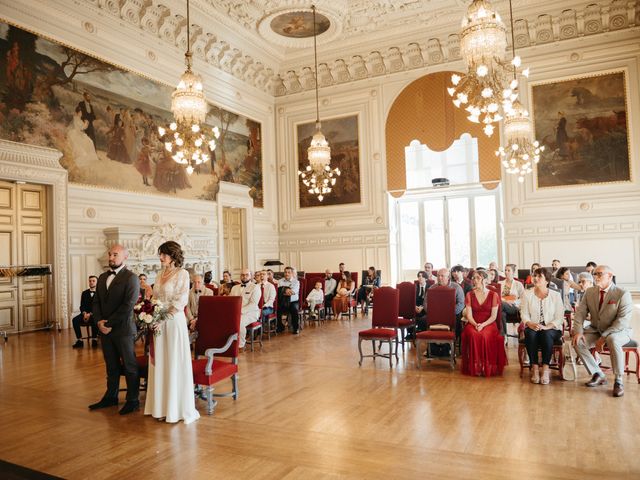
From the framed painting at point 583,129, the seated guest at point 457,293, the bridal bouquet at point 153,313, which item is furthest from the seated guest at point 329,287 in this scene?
the bridal bouquet at point 153,313

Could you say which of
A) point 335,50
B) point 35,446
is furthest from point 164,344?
point 335,50

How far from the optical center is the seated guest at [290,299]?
9.23 meters

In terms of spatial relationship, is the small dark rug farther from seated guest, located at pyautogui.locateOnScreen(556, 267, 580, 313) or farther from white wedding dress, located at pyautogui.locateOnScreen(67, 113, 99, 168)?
white wedding dress, located at pyautogui.locateOnScreen(67, 113, 99, 168)

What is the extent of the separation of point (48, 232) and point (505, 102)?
8.55m

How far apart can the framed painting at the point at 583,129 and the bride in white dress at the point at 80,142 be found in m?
10.9

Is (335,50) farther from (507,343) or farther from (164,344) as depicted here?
(164,344)

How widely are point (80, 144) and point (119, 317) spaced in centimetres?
681

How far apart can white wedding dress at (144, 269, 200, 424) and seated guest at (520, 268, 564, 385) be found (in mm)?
3546

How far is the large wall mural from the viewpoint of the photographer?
8.95 m

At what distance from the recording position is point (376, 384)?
5305 mm

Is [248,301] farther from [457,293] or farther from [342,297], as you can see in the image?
[342,297]

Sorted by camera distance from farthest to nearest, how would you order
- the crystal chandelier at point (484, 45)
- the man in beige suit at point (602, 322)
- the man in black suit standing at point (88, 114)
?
the man in black suit standing at point (88, 114) < the crystal chandelier at point (484, 45) < the man in beige suit at point (602, 322)

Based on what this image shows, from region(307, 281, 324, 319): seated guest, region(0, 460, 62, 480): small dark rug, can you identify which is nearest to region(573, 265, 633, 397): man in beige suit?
region(0, 460, 62, 480): small dark rug

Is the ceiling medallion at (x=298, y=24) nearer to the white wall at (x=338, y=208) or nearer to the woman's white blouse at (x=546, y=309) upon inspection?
the white wall at (x=338, y=208)
